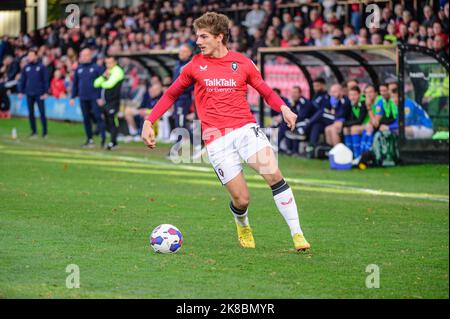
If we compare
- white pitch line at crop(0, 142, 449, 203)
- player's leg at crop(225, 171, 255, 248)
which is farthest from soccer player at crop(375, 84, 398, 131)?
player's leg at crop(225, 171, 255, 248)

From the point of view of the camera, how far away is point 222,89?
10500mm

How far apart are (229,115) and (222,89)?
0.26 m

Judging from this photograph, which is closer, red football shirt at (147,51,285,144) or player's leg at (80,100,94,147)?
red football shirt at (147,51,285,144)

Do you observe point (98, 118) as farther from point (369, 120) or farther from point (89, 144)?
point (369, 120)

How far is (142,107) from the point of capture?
2773cm

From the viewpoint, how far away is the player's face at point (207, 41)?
10.4 metres

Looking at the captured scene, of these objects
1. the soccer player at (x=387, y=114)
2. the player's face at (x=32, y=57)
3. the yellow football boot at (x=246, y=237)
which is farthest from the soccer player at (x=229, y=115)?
the player's face at (x=32, y=57)

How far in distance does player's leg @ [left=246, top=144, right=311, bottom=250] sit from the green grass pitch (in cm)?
21

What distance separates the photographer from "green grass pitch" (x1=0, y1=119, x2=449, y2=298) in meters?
8.62

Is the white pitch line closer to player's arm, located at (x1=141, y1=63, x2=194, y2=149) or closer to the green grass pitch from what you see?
the green grass pitch

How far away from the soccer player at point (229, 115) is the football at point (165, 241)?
70cm

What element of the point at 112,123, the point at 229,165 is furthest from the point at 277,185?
the point at 112,123

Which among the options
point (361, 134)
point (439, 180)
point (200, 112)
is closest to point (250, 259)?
point (200, 112)
